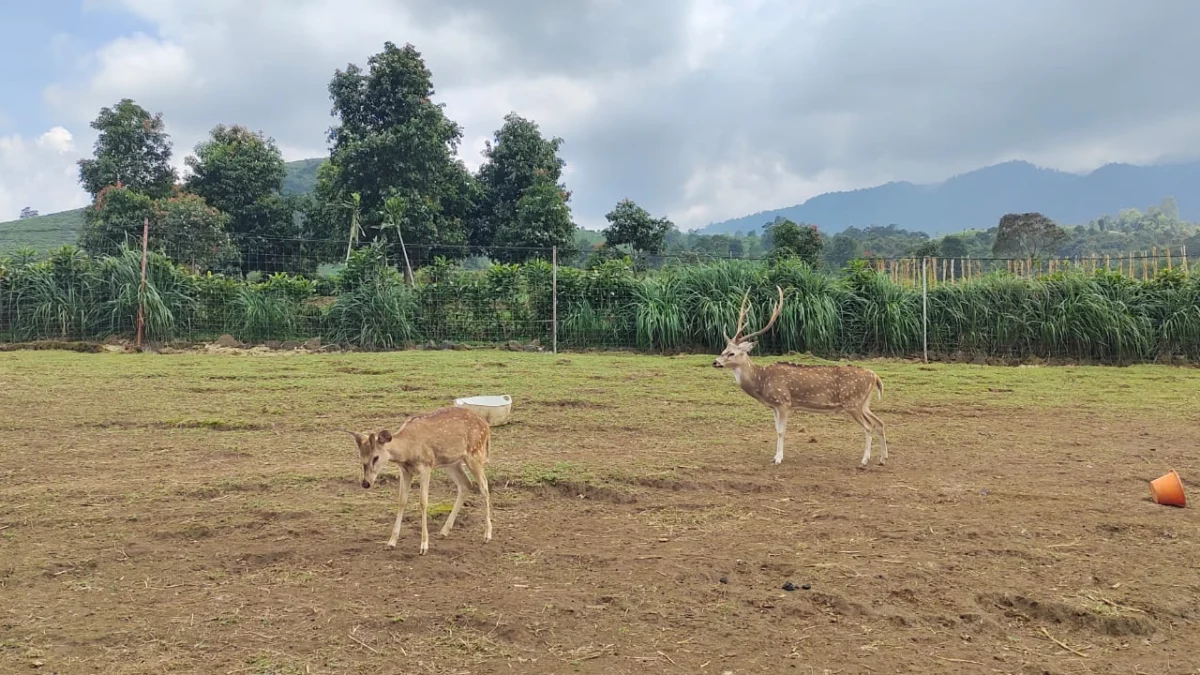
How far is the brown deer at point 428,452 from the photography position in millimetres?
4465

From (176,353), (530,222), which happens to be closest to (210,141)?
(530,222)

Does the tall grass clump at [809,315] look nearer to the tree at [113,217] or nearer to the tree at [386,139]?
the tree at [386,139]

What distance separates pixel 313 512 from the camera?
4996 millimetres

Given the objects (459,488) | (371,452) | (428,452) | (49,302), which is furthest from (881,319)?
(49,302)

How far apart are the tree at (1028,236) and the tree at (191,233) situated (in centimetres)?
3167

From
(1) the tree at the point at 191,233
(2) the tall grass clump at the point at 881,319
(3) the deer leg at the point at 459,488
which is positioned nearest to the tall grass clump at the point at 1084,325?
(2) the tall grass clump at the point at 881,319

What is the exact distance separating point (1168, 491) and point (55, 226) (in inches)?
2017

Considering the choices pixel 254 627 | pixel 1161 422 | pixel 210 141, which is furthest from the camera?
pixel 210 141

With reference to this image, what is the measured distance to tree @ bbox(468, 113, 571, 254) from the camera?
28062mm

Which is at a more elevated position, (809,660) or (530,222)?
(530,222)

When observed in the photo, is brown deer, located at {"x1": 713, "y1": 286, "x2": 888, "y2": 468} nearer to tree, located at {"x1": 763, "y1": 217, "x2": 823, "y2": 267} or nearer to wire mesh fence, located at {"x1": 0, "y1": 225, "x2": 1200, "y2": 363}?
wire mesh fence, located at {"x1": 0, "y1": 225, "x2": 1200, "y2": 363}

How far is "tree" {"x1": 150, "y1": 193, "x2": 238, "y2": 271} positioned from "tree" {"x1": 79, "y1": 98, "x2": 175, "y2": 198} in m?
2.02

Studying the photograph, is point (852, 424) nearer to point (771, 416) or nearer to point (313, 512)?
point (771, 416)

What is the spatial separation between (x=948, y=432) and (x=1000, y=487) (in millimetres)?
2274
